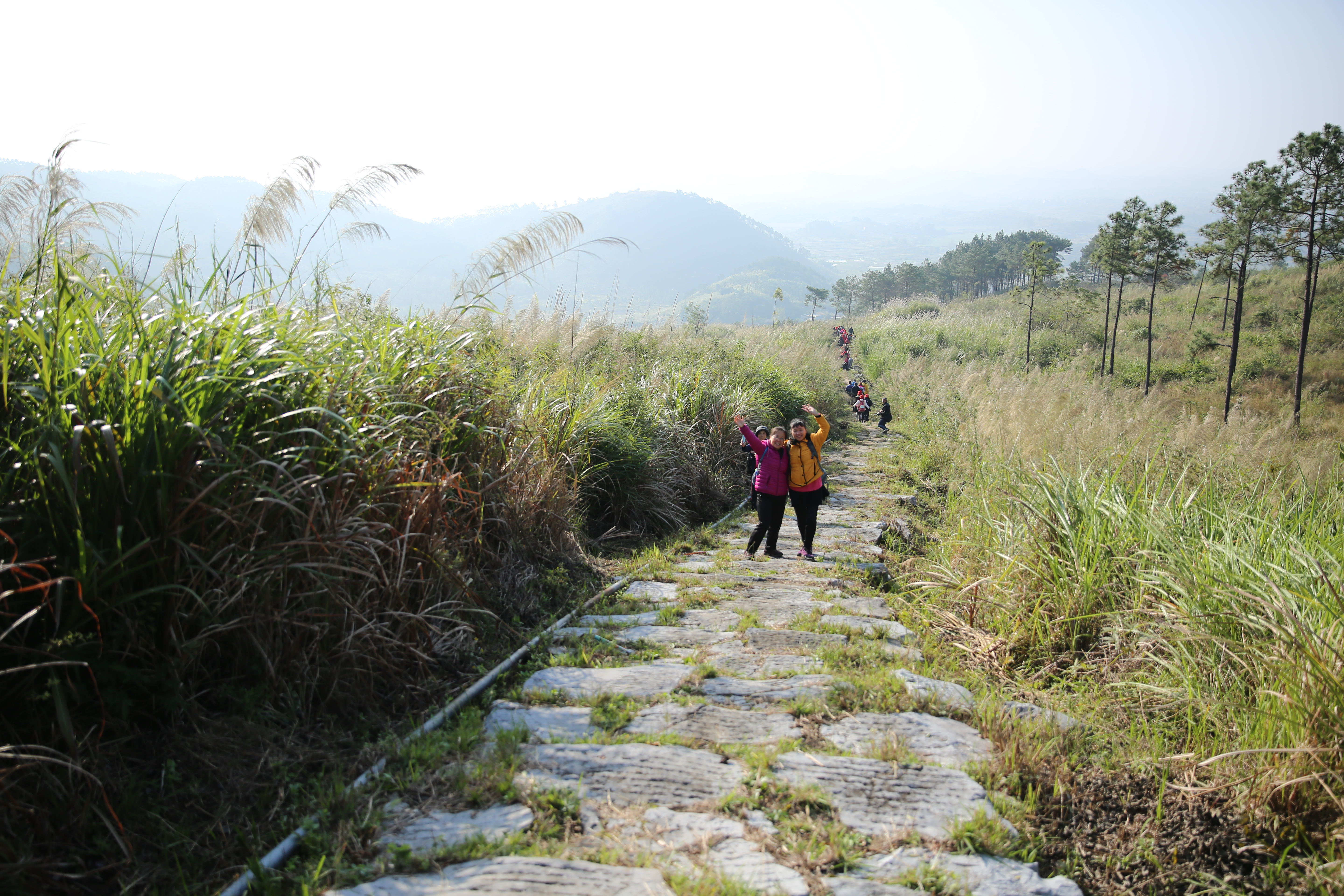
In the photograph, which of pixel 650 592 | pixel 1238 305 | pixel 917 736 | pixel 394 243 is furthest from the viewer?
pixel 394 243

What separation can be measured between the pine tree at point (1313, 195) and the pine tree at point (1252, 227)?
1.03 feet

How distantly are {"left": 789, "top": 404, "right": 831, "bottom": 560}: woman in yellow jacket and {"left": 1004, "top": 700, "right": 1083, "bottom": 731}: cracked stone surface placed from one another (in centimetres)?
322

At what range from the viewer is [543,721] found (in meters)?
2.74

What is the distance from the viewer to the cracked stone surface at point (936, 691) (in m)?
2.89

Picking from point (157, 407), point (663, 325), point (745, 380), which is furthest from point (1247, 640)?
point (663, 325)

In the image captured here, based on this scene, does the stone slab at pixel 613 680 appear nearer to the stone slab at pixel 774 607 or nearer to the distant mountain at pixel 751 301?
the stone slab at pixel 774 607

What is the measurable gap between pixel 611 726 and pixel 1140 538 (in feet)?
9.89

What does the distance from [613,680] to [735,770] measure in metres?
0.90

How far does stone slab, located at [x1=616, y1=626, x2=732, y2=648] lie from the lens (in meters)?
3.69

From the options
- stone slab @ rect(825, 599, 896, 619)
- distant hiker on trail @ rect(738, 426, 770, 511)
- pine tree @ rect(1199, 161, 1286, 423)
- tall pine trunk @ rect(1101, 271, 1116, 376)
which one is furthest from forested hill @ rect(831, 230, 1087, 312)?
stone slab @ rect(825, 599, 896, 619)

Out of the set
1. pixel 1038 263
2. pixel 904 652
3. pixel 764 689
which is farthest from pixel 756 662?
pixel 1038 263

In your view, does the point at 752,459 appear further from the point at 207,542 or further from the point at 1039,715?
the point at 207,542

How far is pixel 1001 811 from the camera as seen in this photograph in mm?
2168

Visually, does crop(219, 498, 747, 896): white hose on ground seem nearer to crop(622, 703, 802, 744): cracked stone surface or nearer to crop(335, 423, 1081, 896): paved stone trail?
crop(335, 423, 1081, 896): paved stone trail
